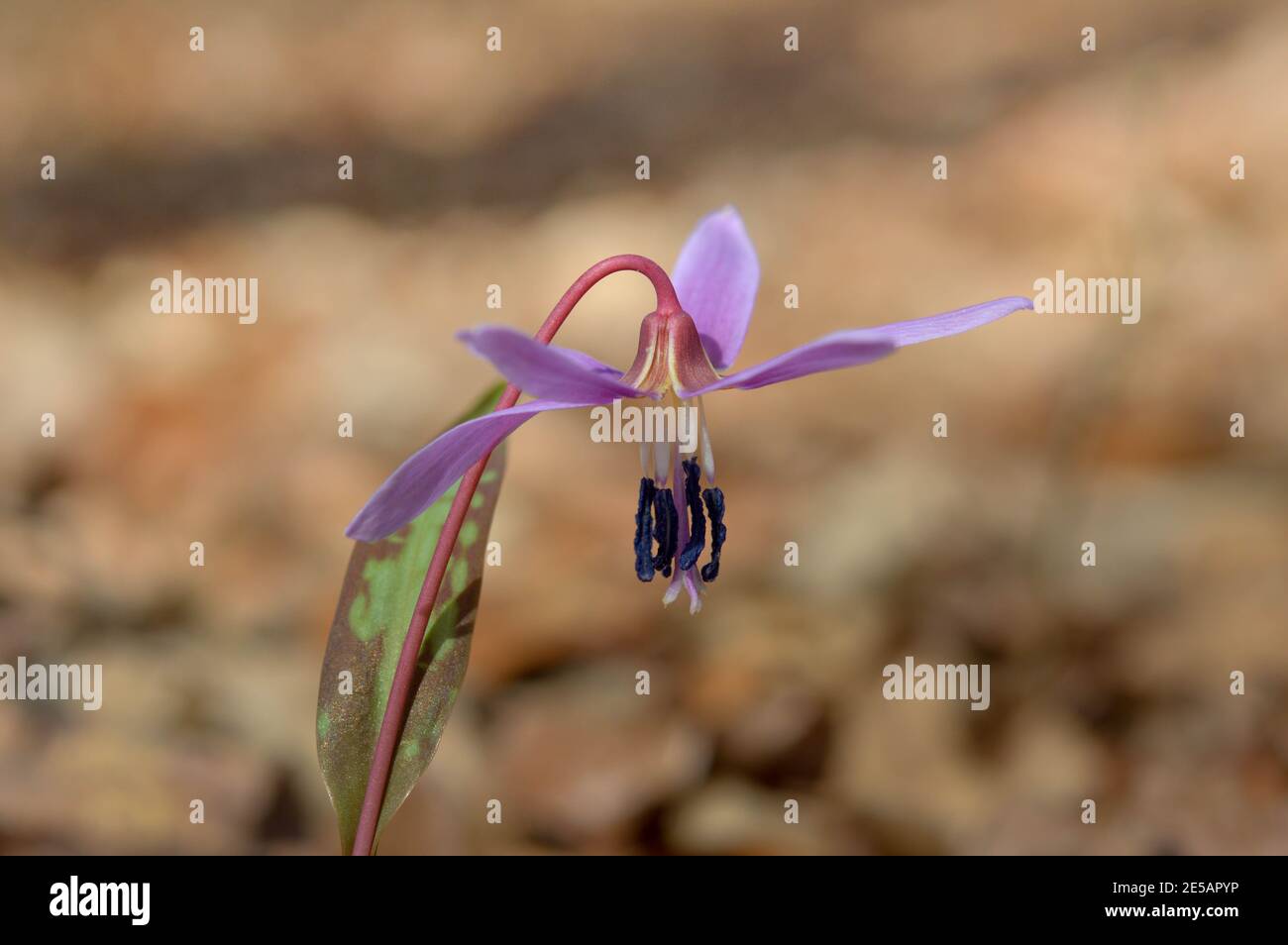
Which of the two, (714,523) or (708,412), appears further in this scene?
(708,412)

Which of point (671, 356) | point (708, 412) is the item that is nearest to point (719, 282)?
point (671, 356)

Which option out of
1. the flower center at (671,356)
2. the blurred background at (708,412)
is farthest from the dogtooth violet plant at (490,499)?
the blurred background at (708,412)

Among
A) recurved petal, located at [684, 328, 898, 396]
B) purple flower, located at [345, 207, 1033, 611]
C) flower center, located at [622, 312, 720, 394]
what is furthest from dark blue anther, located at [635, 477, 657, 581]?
recurved petal, located at [684, 328, 898, 396]

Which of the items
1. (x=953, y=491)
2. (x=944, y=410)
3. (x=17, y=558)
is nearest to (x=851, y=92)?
(x=944, y=410)

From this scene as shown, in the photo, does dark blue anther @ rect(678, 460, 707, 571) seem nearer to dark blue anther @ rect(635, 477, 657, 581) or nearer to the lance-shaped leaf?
dark blue anther @ rect(635, 477, 657, 581)

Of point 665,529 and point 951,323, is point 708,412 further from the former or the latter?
point 951,323

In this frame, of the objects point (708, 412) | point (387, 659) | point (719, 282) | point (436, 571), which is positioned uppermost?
point (708, 412)
